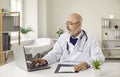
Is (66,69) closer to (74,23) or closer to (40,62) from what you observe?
(40,62)

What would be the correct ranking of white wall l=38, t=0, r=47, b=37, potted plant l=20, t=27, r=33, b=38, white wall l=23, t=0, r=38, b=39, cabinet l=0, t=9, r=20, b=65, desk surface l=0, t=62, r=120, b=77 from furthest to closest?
1. white wall l=38, t=0, r=47, b=37
2. white wall l=23, t=0, r=38, b=39
3. potted plant l=20, t=27, r=33, b=38
4. cabinet l=0, t=9, r=20, b=65
5. desk surface l=0, t=62, r=120, b=77

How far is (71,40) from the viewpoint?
105 inches

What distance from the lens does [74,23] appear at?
2562mm

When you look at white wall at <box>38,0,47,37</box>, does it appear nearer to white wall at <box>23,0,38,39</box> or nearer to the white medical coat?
white wall at <box>23,0,38,39</box>

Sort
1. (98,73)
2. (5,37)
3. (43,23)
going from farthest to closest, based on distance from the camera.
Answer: (43,23) → (5,37) → (98,73)

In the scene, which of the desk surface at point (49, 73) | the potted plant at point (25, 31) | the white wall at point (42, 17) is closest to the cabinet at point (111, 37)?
the white wall at point (42, 17)

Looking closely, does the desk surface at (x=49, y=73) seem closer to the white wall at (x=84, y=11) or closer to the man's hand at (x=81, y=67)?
the man's hand at (x=81, y=67)

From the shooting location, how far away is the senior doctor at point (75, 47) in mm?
2557

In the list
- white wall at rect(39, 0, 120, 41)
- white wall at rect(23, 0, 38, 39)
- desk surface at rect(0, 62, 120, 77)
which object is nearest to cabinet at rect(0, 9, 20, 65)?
white wall at rect(23, 0, 38, 39)

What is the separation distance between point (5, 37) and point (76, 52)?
2055mm

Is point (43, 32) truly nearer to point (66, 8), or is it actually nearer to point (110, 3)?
point (66, 8)

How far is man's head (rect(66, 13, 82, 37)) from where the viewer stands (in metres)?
2.55

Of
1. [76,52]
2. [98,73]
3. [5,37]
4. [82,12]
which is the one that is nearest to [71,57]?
[76,52]

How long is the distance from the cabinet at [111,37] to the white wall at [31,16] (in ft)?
6.50
